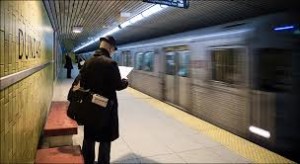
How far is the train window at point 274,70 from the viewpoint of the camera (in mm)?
3820

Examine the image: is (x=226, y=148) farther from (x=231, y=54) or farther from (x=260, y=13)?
(x=260, y=13)

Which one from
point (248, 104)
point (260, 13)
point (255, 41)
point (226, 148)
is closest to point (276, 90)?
point (248, 104)

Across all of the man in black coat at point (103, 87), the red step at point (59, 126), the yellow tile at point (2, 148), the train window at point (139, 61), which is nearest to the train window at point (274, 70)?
the man in black coat at point (103, 87)

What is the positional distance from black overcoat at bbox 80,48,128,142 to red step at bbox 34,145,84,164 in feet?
0.93

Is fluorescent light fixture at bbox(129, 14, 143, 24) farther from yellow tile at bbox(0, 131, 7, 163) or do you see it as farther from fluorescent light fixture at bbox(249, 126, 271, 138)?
yellow tile at bbox(0, 131, 7, 163)

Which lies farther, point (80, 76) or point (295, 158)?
point (295, 158)

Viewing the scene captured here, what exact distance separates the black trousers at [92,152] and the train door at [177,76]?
3.92 meters

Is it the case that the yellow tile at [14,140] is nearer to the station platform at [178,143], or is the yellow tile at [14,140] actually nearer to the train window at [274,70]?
the station platform at [178,143]

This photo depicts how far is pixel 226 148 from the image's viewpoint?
4.12 m

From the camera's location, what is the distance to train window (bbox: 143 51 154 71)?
9.44 meters

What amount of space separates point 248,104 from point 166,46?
4.04 m

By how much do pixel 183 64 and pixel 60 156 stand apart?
484 centimetres

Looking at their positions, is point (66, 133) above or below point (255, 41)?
below

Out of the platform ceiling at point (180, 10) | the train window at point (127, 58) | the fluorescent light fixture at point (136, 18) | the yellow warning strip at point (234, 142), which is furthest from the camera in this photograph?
the train window at point (127, 58)
